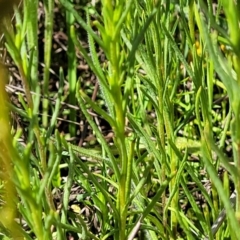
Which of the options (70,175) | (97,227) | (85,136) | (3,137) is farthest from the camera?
(85,136)

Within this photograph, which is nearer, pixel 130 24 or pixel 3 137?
pixel 3 137

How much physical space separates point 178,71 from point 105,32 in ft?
1.74

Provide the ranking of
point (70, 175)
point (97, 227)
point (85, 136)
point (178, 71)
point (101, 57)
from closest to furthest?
1. point (70, 175)
2. point (178, 71)
3. point (97, 227)
4. point (85, 136)
5. point (101, 57)

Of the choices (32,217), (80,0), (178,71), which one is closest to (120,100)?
(32,217)

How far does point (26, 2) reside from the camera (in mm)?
1116

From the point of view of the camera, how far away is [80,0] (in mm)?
2455

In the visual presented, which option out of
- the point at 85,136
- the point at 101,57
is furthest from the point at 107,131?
the point at 101,57

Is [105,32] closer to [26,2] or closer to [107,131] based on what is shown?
[26,2]

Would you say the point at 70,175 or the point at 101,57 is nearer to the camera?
the point at 70,175

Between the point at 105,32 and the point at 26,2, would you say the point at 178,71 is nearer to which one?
the point at 26,2

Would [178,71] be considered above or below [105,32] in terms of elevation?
below

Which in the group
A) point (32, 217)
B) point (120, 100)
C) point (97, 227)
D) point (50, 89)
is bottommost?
point (97, 227)

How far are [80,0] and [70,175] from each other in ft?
4.87

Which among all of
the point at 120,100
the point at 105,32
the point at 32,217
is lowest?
the point at 32,217
